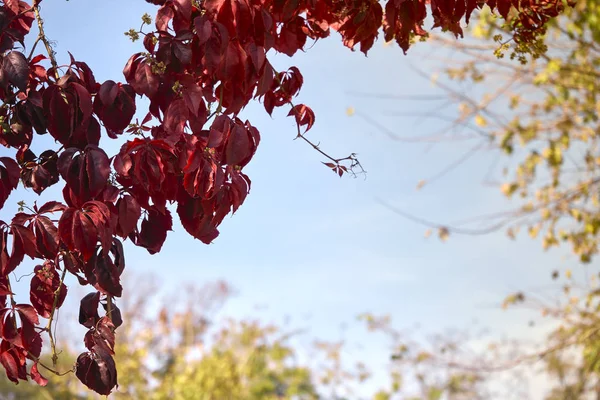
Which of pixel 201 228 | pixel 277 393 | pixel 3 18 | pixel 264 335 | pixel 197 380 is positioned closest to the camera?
pixel 201 228

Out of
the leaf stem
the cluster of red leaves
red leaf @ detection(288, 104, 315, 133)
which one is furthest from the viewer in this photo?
red leaf @ detection(288, 104, 315, 133)

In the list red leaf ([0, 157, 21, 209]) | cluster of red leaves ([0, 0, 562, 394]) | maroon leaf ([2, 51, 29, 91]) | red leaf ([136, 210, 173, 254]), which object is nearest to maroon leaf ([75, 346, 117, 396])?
cluster of red leaves ([0, 0, 562, 394])

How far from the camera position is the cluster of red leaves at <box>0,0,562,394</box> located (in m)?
1.68

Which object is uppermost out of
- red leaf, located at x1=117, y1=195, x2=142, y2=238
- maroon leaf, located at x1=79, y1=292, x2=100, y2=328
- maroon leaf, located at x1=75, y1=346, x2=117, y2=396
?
red leaf, located at x1=117, y1=195, x2=142, y2=238

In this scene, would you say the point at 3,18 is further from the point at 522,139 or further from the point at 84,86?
the point at 522,139

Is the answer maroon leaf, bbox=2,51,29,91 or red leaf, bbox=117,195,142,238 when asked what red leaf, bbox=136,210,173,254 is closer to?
red leaf, bbox=117,195,142,238

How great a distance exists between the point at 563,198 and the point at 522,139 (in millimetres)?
556

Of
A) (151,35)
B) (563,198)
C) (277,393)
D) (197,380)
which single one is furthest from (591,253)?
(277,393)

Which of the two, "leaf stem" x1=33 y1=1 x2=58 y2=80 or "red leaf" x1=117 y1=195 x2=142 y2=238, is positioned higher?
"leaf stem" x1=33 y1=1 x2=58 y2=80

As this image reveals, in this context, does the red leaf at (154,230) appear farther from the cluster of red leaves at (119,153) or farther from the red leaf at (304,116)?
the red leaf at (304,116)

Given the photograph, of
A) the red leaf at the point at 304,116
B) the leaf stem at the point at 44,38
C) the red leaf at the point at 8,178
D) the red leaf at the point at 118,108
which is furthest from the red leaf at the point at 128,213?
Result: the red leaf at the point at 304,116

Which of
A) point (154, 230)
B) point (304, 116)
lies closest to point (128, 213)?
point (154, 230)

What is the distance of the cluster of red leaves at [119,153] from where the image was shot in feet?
5.50

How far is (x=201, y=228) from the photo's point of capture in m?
1.77
